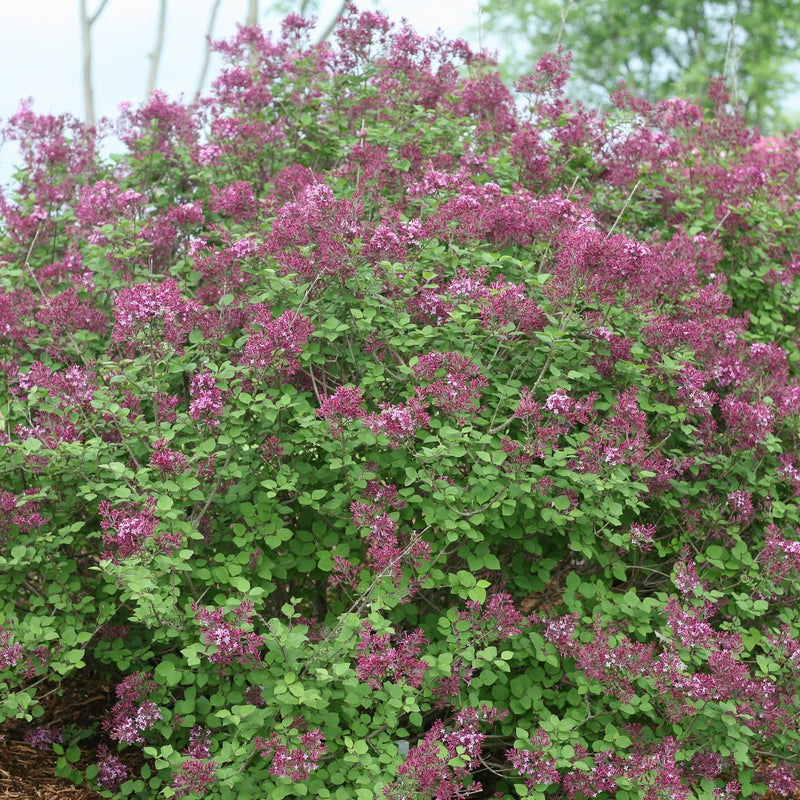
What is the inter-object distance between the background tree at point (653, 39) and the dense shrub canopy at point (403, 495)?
24861mm

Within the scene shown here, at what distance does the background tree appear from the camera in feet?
90.7

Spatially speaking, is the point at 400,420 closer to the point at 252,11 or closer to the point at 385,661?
the point at 385,661

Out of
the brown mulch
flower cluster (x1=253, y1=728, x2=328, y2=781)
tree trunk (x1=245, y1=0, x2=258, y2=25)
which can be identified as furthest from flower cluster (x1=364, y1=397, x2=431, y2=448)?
tree trunk (x1=245, y1=0, x2=258, y2=25)

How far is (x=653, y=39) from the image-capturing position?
28.9m

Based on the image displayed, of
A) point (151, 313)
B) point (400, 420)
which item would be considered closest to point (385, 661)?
point (400, 420)

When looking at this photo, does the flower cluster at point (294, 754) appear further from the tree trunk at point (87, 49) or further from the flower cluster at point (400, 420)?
the tree trunk at point (87, 49)

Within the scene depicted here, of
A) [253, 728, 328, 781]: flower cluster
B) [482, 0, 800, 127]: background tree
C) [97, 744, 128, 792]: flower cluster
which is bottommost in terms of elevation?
[97, 744, 128, 792]: flower cluster

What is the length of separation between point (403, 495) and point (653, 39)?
Answer: 93.2 ft

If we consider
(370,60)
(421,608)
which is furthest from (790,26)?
(421,608)

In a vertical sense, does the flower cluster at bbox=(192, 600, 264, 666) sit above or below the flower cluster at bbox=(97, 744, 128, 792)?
above

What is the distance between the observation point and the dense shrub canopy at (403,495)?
11.5 feet

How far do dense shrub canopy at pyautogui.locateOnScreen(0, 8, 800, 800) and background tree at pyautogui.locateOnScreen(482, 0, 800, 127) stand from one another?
24861 mm

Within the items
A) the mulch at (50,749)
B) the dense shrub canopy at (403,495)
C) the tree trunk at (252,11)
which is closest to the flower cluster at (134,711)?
the dense shrub canopy at (403,495)

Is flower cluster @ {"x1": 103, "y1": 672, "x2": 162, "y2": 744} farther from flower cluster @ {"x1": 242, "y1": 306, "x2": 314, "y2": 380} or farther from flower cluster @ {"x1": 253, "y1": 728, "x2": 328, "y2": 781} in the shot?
flower cluster @ {"x1": 242, "y1": 306, "x2": 314, "y2": 380}
